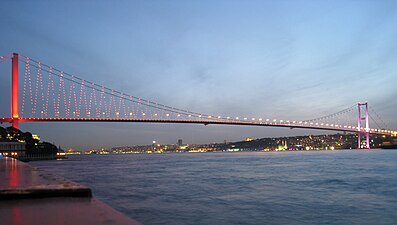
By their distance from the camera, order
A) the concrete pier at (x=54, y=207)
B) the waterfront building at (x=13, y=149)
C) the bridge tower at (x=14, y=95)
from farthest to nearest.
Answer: the waterfront building at (x=13, y=149)
the bridge tower at (x=14, y=95)
the concrete pier at (x=54, y=207)

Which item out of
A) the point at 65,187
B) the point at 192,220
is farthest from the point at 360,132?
the point at 65,187

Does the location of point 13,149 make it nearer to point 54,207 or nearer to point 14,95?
point 14,95

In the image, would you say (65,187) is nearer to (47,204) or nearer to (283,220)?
(47,204)

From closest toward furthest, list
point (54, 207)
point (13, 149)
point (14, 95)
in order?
1. point (54, 207)
2. point (14, 95)
3. point (13, 149)

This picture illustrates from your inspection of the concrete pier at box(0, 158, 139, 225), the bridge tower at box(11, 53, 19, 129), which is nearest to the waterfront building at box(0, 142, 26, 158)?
the bridge tower at box(11, 53, 19, 129)

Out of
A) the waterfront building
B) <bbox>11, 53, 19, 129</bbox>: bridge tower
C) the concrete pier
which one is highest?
<bbox>11, 53, 19, 129</bbox>: bridge tower

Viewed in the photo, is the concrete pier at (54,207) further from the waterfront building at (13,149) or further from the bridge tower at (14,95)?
the waterfront building at (13,149)

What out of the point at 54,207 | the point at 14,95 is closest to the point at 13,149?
the point at 14,95

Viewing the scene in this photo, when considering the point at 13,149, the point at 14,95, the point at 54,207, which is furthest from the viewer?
the point at 13,149

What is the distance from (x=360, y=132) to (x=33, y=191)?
80.0m

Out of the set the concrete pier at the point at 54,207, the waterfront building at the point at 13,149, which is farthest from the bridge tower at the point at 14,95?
the concrete pier at the point at 54,207

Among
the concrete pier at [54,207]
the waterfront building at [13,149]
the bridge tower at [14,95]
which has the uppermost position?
the bridge tower at [14,95]

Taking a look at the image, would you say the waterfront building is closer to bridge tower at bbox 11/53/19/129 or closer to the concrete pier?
bridge tower at bbox 11/53/19/129

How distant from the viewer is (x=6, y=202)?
281cm
